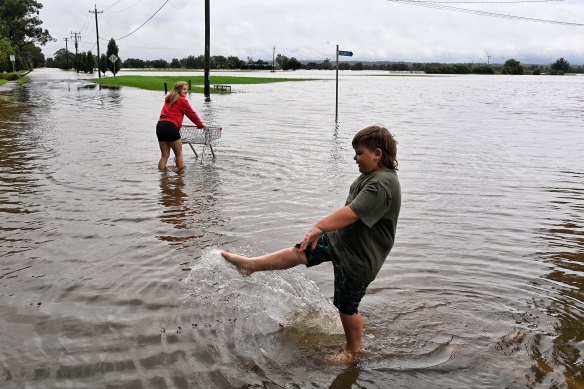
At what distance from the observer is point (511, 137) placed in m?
18.3

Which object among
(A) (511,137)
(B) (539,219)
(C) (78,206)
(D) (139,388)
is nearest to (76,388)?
(D) (139,388)

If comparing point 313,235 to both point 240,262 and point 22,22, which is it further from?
point 22,22

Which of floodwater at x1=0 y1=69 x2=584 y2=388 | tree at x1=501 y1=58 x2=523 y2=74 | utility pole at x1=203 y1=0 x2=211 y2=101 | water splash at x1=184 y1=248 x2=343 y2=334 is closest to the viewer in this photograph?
floodwater at x1=0 y1=69 x2=584 y2=388

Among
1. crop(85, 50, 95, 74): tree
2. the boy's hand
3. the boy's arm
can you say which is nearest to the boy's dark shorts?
the boy's hand

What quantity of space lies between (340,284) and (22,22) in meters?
128

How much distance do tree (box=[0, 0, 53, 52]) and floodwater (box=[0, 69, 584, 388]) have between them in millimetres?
112753

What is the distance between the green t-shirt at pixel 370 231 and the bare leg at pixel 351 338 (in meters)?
0.38

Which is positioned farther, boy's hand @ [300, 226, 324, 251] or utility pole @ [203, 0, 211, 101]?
utility pole @ [203, 0, 211, 101]

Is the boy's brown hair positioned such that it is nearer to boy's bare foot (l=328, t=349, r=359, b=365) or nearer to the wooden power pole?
boy's bare foot (l=328, t=349, r=359, b=365)

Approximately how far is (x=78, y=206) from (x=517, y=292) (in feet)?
20.1

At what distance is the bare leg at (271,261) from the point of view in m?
4.24

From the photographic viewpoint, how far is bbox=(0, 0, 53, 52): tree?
109562 millimetres

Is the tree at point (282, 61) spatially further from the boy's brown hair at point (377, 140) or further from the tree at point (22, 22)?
the boy's brown hair at point (377, 140)

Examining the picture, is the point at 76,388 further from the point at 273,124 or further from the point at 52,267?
the point at 273,124
